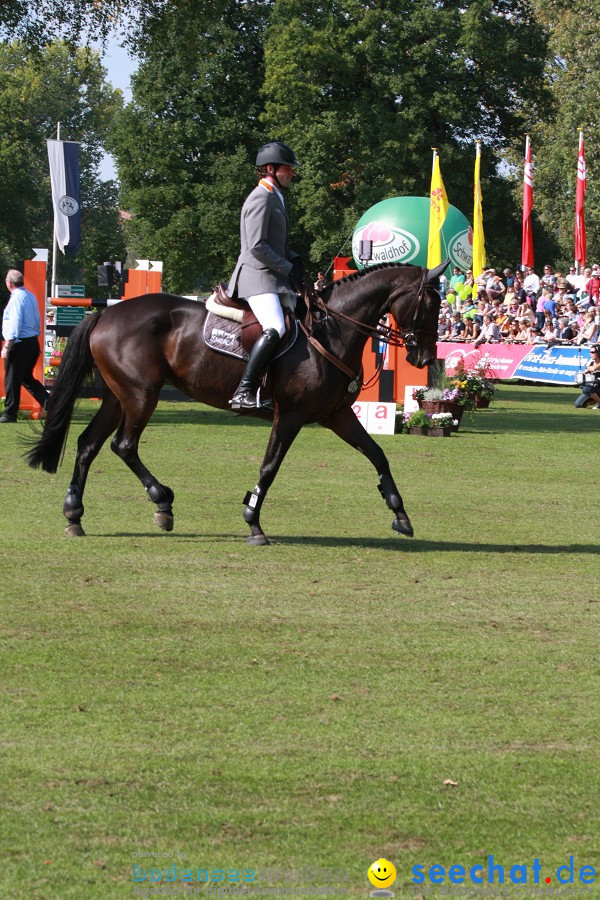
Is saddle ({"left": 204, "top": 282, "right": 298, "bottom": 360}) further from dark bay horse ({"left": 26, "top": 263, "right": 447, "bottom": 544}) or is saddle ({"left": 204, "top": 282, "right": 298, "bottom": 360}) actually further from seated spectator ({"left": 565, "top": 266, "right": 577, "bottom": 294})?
seated spectator ({"left": 565, "top": 266, "right": 577, "bottom": 294})

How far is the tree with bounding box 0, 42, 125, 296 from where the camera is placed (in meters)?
75.6

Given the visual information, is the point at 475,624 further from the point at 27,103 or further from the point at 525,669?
the point at 27,103

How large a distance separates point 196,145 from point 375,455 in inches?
1988

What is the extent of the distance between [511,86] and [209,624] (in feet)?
176

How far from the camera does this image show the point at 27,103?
10906cm

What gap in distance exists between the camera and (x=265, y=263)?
34.4 ft

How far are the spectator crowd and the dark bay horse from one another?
949 inches

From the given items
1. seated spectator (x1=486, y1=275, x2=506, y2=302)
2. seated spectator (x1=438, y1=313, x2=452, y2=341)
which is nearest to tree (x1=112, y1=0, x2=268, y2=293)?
seated spectator (x1=486, y1=275, x2=506, y2=302)

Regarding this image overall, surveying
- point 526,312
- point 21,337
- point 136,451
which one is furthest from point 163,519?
point 526,312

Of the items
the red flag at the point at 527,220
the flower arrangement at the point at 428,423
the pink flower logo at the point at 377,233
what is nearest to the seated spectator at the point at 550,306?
the pink flower logo at the point at 377,233

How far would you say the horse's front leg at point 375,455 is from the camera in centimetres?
1097

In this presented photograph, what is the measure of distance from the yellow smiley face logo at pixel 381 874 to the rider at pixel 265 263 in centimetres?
657

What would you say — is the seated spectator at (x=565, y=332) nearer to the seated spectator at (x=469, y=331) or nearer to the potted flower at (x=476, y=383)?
the seated spectator at (x=469, y=331)

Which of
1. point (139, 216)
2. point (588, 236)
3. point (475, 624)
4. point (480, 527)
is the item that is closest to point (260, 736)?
point (475, 624)
